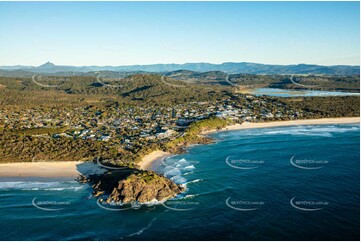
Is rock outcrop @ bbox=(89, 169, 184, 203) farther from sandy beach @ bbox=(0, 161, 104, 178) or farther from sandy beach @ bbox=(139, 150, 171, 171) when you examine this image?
sandy beach @ bbox=(139, 150, 171, 171)

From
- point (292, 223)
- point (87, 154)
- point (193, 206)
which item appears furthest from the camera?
point (87, 154)

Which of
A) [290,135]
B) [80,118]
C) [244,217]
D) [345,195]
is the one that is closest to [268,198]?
[244,217]

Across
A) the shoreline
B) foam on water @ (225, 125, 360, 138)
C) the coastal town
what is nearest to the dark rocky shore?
the shoreline

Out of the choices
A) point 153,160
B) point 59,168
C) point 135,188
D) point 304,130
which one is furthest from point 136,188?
point 304,130

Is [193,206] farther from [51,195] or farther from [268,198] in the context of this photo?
[51,195]

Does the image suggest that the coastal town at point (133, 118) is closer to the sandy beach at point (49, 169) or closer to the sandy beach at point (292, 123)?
the sandy beach at point (292, 123)

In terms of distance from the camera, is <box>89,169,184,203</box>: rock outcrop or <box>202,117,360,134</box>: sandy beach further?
<box>202,117,360,134</box>: sandy beach
